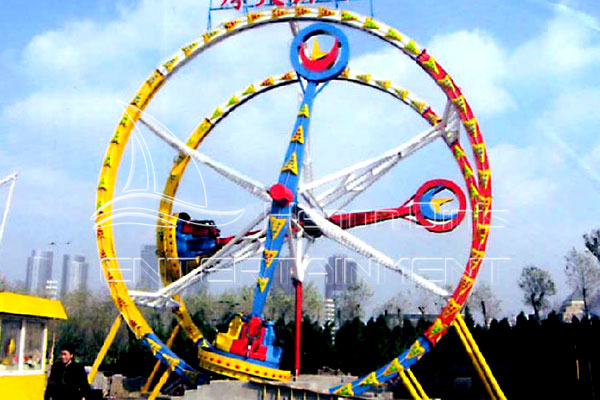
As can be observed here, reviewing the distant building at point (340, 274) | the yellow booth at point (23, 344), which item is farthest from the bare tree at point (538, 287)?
the yellow booth at point (23, 344)

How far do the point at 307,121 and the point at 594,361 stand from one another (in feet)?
39.7

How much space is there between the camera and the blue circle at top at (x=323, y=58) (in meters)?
20.2

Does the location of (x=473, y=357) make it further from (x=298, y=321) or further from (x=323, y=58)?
(x=323, y=58)

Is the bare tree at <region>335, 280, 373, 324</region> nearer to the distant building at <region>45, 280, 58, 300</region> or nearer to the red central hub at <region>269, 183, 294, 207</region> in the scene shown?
the distant building at <region>45, 280, 58, 300</region>

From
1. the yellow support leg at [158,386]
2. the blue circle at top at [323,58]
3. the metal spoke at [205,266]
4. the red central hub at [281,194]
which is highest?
the blue circle at top at [323,58]

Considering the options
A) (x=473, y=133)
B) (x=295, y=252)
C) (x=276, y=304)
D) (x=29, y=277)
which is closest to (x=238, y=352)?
(x=295, y=252)

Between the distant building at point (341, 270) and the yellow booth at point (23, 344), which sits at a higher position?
the distant building at point (341, 270)

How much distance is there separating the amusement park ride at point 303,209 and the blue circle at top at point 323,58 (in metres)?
0.03

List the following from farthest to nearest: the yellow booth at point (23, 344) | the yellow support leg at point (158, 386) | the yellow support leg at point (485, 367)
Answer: the yellow support leg at point (158, 386), the yellow support leg at point (485, 367), the yellow booth at point (23, 344)

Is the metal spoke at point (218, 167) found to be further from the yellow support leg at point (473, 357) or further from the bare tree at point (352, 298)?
the bare tree at point (352, 298)

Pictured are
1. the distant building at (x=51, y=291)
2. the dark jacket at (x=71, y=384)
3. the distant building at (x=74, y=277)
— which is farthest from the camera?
the distant building at (x=74, y=277)

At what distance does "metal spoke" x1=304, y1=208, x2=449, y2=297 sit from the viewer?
19.2 metres

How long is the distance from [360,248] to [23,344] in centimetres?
1115

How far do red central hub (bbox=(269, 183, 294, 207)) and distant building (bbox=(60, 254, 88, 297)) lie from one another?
35.4m
